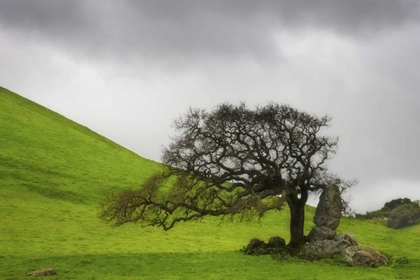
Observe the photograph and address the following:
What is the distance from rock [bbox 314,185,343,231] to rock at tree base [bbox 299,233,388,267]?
143cm

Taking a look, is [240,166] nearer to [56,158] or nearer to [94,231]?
[94,231]

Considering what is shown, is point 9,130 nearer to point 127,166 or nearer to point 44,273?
point 127,166

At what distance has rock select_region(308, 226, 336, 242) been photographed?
4269cm

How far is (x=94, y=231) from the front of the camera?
6053 centimetres

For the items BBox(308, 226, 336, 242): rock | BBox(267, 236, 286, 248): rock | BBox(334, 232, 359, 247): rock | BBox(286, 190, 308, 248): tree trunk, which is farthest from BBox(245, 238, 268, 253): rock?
BBox(334, 232, 359, 247): rock

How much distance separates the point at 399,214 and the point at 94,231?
117 meters

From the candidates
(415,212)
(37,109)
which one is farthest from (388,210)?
(37,109)

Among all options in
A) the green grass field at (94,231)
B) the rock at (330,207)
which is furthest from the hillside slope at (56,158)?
the rock at (330,207)

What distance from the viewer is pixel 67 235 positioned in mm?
57031

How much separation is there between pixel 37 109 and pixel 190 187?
87.8 metres

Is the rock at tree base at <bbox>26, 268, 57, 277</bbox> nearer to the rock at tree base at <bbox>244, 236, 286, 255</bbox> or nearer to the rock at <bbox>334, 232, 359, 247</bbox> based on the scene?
the rock at tree base at <bbox>244, 236, 286, 255</bbox>

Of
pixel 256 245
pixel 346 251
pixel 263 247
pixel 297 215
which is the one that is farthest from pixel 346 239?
pixel 256 245

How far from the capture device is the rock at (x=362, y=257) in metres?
38.2

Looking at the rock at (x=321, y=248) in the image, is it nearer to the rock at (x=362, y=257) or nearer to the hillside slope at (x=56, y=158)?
the rock at (x=362, y=257)
